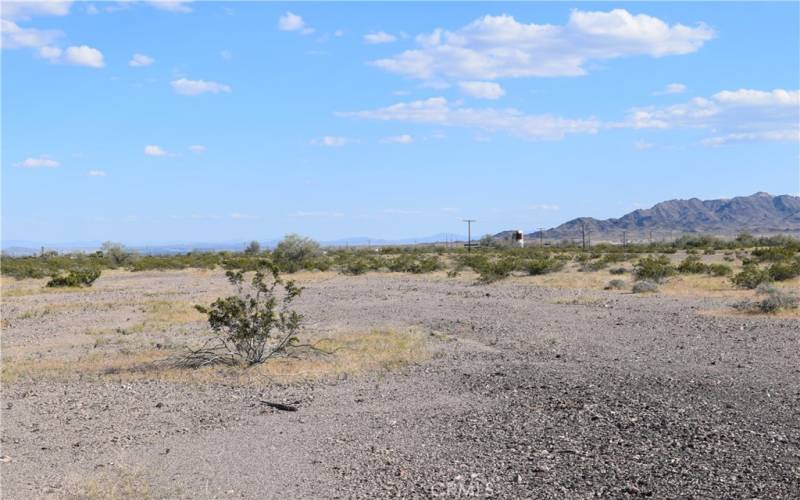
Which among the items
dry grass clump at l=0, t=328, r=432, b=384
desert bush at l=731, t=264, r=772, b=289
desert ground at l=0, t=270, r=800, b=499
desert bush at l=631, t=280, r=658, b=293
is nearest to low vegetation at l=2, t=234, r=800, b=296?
desert bush at l=731, t=264, r=772, b=289

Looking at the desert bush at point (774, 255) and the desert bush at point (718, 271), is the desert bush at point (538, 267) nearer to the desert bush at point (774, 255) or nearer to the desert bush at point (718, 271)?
the desert bush at point (718, 271)

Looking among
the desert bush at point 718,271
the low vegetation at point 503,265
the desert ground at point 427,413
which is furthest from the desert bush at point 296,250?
the desert ground at point 427,413

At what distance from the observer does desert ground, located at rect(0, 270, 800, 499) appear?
7.79 metres

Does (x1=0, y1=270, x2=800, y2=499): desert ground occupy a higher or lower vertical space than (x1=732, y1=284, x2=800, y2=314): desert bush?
lower

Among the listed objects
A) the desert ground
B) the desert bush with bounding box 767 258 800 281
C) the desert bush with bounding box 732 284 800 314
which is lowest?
the desert ground

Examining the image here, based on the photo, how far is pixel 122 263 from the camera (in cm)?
7138

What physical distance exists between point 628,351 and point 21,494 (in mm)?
11202

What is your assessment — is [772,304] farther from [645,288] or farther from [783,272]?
[783,272]

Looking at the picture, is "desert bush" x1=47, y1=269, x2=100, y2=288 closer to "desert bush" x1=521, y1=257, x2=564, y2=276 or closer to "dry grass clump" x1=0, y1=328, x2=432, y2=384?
"desert bush" x1=521, y1=257, x2=564, y2=276

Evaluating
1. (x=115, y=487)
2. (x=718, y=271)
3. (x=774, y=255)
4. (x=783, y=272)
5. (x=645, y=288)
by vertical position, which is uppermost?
(x=774, y=255)

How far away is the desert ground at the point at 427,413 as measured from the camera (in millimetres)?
7793

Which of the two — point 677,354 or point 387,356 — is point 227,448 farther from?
point 677,354

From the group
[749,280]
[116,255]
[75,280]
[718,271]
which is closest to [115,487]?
[749,280]

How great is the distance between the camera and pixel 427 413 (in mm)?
10703
